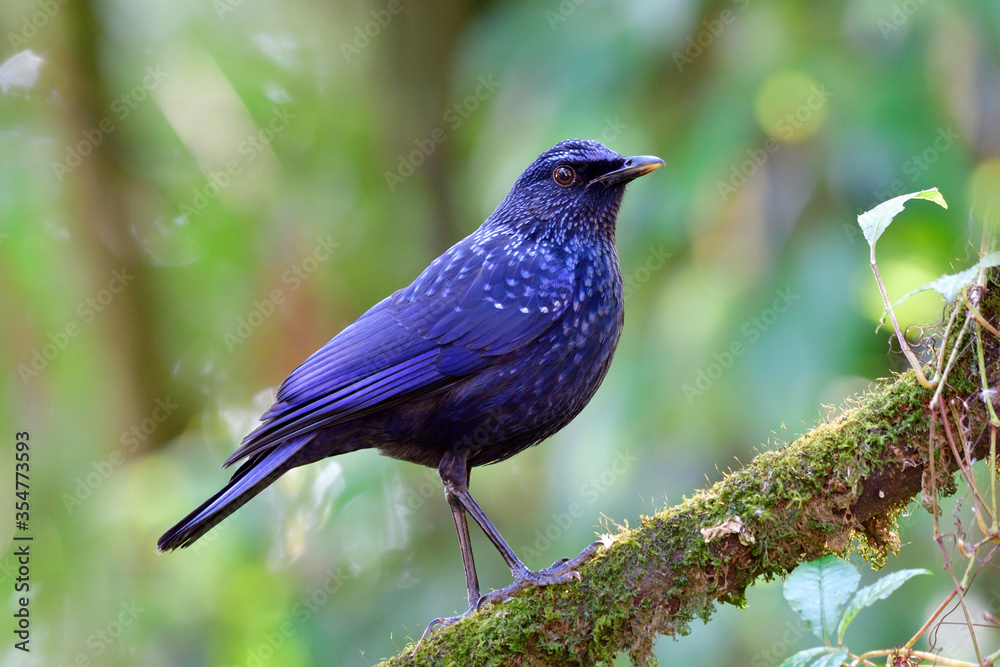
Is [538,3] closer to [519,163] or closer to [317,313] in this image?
[519,163]

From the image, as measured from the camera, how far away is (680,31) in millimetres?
4535

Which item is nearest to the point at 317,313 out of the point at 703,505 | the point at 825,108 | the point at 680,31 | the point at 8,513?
the point at 8,513

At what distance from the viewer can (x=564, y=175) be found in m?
3.66

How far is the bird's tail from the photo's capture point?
299cm

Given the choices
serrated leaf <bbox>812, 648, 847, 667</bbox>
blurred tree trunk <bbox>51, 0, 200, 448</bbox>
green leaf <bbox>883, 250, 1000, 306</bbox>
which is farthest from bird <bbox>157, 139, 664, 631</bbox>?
blurred tree trunk <bbox>51, 0, 200, 448</bbox>

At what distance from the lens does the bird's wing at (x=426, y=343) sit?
10.3ft

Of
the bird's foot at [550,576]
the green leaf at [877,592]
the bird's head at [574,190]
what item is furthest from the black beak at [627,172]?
the green leaf at [877,592]

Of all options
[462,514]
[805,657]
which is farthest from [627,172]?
[805,657]

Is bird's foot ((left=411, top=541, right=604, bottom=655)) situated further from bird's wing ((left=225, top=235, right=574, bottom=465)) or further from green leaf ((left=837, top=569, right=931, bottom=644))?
green leaf ((left=837, top=569, right=931, bottom=644))

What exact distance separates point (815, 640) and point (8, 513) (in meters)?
6.34

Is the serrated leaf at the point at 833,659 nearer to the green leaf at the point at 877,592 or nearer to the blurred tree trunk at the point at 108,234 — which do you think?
the green leaf at the point at 877,592

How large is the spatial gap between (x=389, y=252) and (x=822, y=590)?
5309mm

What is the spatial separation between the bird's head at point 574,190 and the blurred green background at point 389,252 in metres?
0.74

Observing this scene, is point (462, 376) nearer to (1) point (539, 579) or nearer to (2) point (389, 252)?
(1) point (539, 579)
